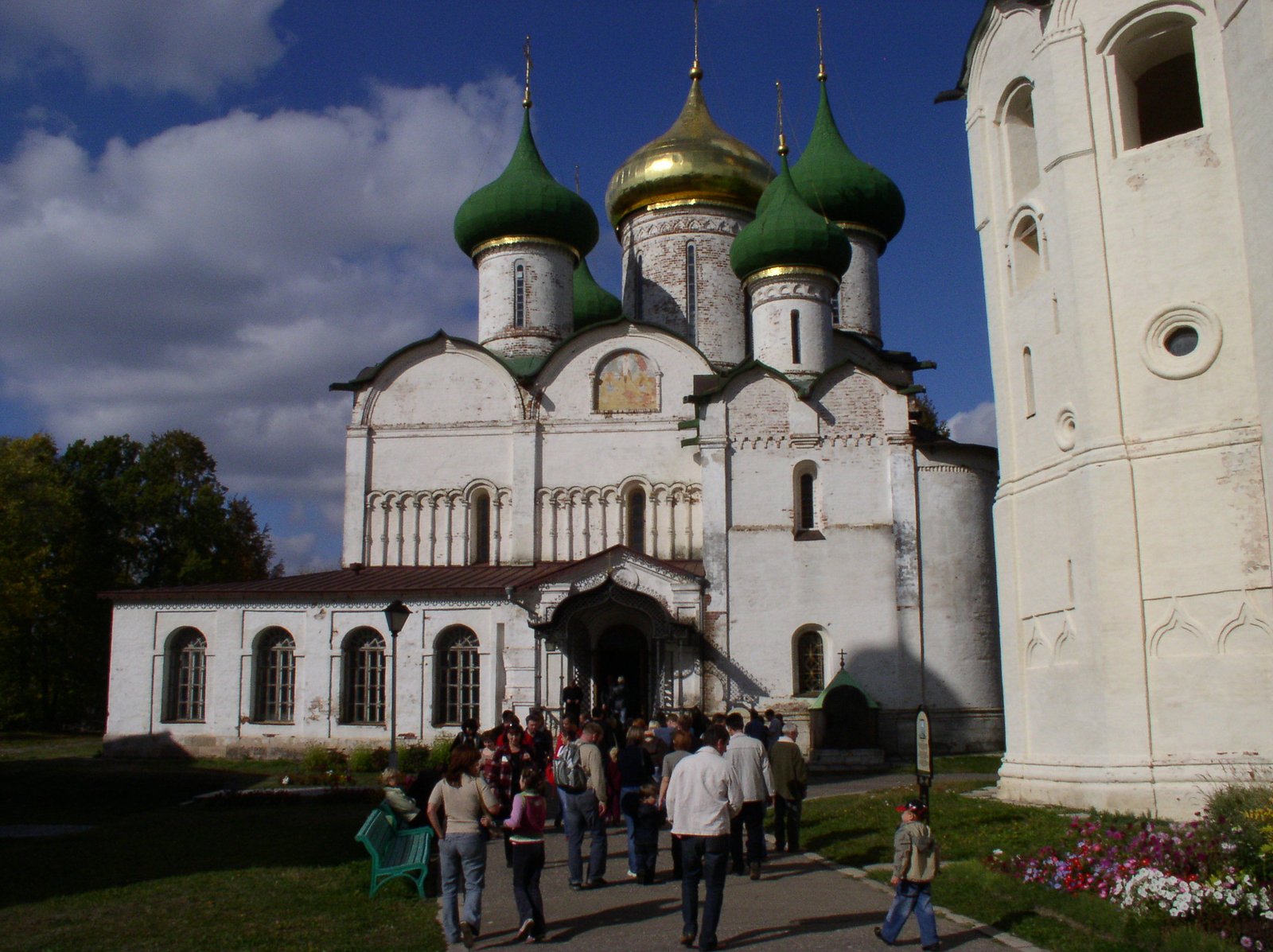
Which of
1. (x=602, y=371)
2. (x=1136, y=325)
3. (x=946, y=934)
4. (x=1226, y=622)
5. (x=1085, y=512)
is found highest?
(x=602, y=371)

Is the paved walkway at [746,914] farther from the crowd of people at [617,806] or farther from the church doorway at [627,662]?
the church doorway at [627,662]

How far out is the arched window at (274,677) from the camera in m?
21.9

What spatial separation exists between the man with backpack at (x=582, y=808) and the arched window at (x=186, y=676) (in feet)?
48.9

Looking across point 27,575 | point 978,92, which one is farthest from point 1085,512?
point 27,575

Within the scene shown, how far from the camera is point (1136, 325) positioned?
41.7 ft

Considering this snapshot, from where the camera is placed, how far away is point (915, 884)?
7.00m

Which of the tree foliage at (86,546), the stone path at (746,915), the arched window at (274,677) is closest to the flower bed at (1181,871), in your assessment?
the stone path at (746,915)

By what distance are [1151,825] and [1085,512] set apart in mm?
4266

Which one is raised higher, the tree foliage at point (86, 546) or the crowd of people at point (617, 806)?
the tree foliage at point (86, 546)

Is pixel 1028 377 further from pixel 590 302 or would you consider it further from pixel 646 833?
pixel 590 302

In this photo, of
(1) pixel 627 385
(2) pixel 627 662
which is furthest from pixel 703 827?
(1) pixel 627 385

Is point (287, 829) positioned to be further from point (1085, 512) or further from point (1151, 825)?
point (1085, 512)

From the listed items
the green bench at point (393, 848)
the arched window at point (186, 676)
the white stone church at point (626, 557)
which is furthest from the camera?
the arched window at point (186, 676)

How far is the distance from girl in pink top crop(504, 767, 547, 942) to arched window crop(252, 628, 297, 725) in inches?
599
